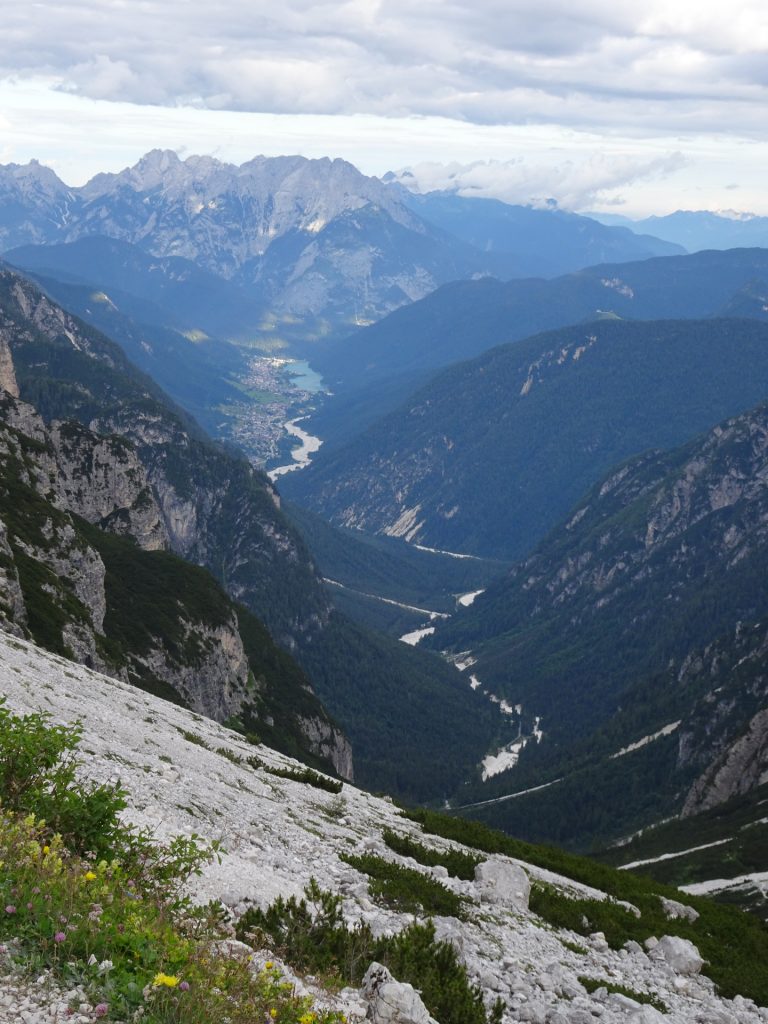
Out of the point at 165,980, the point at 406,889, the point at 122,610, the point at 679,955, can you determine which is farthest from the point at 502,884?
the point at 122,610

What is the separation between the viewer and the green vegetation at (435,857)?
3821 cm

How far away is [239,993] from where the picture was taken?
1709 centimetres

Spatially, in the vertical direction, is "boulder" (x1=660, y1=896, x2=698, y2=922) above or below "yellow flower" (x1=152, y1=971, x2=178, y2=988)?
below

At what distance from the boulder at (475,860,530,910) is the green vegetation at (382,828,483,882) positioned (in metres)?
0.85

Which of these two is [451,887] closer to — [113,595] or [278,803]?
[278,803]

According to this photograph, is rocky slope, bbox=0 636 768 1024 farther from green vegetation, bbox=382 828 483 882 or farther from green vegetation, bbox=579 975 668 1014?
green vegetation, bbox=382 828 483 882

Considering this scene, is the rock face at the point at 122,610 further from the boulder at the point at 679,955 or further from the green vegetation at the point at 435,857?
the boulder at the point at 679,955

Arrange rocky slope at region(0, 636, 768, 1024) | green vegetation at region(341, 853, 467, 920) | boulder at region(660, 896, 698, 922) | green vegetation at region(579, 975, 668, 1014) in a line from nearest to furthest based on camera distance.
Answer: rocky slope at region(0, 636, 768, 1024), green vegetation at region(579, 975, 668, 1014), green vegetation at region(341, 853, 467, 920), boulder at region(660, 896, 698, 922)

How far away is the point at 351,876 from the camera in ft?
102

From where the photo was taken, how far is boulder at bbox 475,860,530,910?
116 ft

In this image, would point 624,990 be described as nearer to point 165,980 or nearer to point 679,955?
point 679,955

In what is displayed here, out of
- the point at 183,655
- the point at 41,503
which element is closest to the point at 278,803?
the point at 41,503

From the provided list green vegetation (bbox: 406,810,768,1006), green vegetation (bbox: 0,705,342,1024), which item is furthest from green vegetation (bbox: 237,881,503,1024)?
green vegetation (bbox: 406,810,768,1006)

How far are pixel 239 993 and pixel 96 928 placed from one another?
2.74 meters
